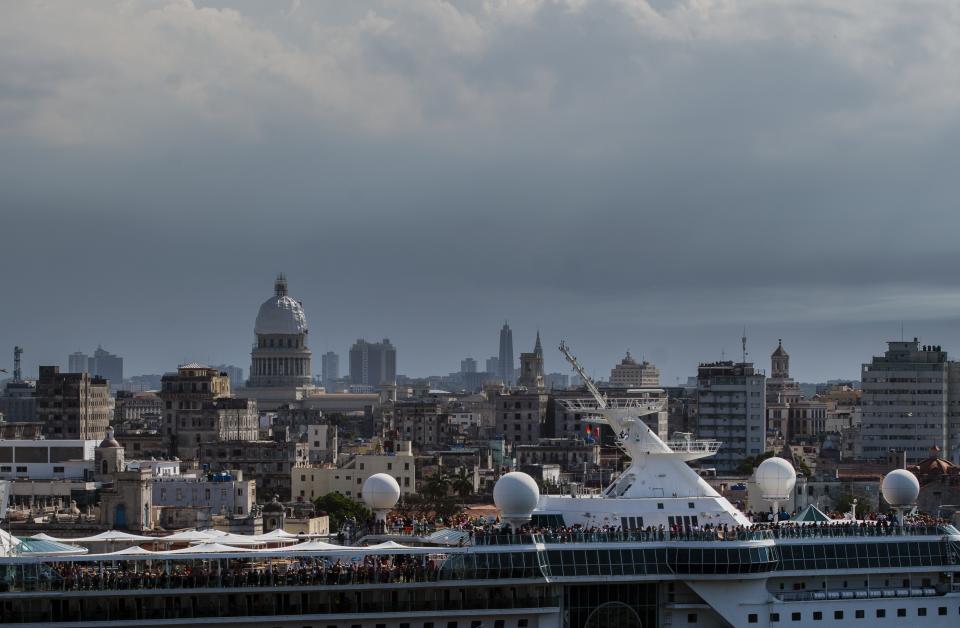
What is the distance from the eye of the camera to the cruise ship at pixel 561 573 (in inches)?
2512

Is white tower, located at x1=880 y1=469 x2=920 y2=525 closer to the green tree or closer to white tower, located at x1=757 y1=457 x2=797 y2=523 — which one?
white tower, located at x1=757 y1=457 x2=797 y2=523

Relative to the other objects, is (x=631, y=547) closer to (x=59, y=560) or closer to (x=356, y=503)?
(x=59, y=560)

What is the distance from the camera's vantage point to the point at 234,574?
6438cm

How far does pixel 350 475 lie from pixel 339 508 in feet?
63.2

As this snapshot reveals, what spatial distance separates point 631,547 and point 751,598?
4.43 m

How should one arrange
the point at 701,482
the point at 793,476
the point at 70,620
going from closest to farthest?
the point at 70,620, the point at 701,482, the point at 793,476

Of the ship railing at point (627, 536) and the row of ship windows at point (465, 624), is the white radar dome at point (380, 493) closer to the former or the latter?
the ship railing at point (627, 536)

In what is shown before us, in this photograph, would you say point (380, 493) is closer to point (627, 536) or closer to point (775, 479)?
point (627, 536)

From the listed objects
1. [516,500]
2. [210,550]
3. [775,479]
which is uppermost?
[775,479]

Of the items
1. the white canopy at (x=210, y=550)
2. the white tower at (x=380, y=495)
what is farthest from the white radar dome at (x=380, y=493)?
the white canopy at (x=210, y=550)

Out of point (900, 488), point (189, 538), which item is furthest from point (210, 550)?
point (900, 488)

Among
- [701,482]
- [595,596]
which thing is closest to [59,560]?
[595,596]

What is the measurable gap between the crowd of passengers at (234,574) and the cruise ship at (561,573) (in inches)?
2.5

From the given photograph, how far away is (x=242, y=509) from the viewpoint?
457ft
